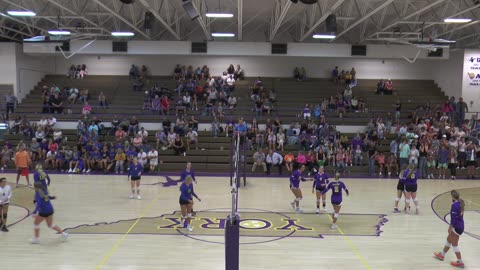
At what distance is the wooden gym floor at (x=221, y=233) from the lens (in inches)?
374

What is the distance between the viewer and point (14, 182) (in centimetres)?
1878

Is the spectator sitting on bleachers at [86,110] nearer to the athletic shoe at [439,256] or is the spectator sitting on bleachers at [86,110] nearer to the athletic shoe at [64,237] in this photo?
the athletic shoe at [64,237]

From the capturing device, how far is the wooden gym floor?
950 cm

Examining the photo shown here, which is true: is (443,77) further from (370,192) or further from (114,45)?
(114,45)

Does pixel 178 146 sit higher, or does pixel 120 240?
pixel 178 146

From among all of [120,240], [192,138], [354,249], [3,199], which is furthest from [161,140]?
[354,249]

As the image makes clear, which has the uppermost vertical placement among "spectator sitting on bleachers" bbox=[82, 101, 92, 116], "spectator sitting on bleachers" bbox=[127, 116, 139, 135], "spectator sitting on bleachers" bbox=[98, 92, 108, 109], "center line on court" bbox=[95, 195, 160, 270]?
"spectator sitting on bleachers" bbox=[98, 92, 108, 109]

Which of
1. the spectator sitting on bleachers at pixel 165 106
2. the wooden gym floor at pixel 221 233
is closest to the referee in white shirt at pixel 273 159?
the wooden gym floor at pixel 221 233

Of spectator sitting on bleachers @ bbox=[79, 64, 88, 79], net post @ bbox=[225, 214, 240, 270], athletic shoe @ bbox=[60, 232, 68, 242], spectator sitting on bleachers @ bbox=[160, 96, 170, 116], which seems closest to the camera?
net post @ bbox=[225, 214, 240, 270]

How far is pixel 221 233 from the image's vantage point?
11594 mm

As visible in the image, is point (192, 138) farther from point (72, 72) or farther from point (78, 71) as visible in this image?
point (72, 72)

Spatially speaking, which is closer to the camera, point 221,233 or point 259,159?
point 221,233

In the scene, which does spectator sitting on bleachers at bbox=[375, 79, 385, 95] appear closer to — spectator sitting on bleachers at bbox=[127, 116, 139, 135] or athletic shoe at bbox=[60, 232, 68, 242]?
A: spectator sitting on bleachers at bbox=[127, 116, 139, 135]

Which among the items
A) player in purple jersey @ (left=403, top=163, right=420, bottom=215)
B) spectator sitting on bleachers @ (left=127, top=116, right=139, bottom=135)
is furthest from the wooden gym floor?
spectator sitting on bleachers @ (left=127, top=116, right=139, bottom=135)
